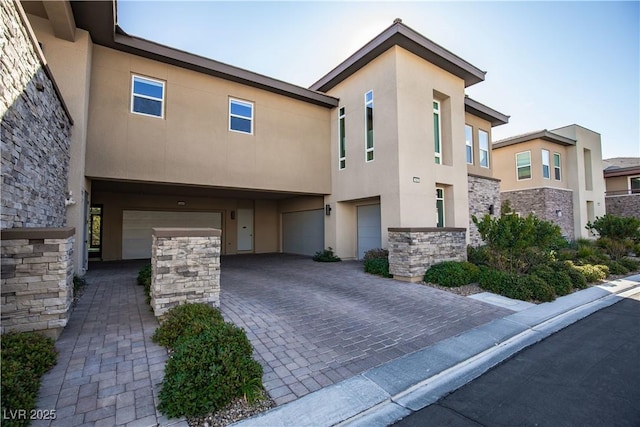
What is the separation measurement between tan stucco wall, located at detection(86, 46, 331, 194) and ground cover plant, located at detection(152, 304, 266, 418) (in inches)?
291

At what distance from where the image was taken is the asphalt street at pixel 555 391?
2629mm

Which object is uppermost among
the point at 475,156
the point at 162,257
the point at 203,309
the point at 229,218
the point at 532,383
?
the point at 475,156

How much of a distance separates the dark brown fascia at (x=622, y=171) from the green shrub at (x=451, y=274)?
24955 millimetres

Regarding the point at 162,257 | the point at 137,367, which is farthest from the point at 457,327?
the point at 162,257

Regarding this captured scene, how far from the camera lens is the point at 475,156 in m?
14.4

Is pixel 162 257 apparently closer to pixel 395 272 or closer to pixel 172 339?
pixel 172 339

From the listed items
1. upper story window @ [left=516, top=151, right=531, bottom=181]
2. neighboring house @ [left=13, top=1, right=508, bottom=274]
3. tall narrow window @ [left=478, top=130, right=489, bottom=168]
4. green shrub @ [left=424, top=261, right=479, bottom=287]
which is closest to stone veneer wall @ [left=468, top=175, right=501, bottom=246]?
neighboring house @ [left=13, top=1, right=508, bottom=274]

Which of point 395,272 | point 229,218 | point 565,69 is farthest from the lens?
point 229,218

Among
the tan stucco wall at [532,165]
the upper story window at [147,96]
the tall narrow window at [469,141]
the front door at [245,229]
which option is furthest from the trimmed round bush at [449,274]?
the tan stucco wall at [532,165]

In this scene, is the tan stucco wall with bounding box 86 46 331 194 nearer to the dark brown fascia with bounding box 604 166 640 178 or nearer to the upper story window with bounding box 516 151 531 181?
the upper story window with bounding box 516 151 531 181

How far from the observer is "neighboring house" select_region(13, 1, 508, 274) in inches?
324

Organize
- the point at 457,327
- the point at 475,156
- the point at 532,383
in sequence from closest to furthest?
the point at 532,383
the point at 457,327
the point at 475,156

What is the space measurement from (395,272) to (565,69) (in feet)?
28.4

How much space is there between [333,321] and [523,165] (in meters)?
19.1
